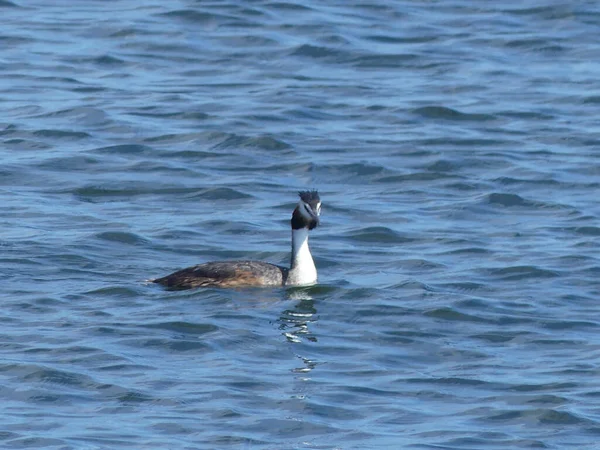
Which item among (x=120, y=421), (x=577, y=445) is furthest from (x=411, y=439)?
(x=120, y=421)

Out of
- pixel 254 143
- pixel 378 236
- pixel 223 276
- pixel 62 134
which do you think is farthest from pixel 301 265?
pixel 62 134

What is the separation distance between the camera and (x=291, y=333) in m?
15.1

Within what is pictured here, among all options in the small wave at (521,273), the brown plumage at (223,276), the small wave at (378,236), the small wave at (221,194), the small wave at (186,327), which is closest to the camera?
the small wave at (186,327)

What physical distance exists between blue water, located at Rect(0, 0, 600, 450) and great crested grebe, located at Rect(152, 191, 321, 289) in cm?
15

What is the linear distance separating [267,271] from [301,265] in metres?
0.35

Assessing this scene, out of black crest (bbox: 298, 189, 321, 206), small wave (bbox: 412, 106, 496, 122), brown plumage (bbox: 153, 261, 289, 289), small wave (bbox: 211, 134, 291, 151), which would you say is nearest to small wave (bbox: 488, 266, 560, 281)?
black crest (bbox: 298, 189, 321, 206)

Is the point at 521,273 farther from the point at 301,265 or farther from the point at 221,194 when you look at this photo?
the point at 221,194

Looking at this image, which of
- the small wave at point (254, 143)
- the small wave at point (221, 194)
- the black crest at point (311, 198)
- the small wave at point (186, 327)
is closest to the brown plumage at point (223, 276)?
the black crest at point (311, 198)

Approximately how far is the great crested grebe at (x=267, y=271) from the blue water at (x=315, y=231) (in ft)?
0.50

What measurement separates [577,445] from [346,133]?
37.1ft

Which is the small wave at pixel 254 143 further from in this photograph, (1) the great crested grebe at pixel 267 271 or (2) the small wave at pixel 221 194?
(1) the great crested grebe at pixel 267 271

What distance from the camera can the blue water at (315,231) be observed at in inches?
515

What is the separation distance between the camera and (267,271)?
16.7 m

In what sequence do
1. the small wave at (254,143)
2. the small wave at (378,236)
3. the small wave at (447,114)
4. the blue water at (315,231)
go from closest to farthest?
the blue water at (315,231), the small wave at (378,236), the small wave at (254,143), the small wave at (447,114)
